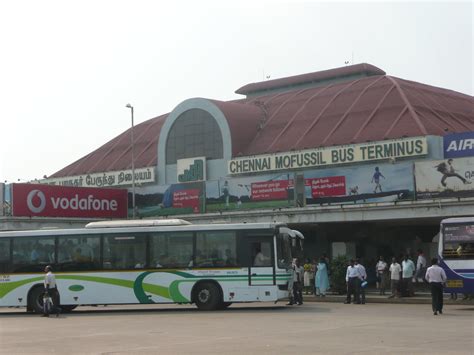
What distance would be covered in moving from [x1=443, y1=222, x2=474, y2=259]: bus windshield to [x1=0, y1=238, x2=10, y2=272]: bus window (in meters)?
13.5

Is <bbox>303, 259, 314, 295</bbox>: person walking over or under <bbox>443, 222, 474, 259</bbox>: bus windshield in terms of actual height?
under

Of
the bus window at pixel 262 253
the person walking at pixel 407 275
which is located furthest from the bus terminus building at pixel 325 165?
the bus window at pixel 262 253

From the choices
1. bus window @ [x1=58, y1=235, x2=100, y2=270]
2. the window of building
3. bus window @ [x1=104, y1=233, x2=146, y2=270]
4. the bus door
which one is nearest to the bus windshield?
the bus door

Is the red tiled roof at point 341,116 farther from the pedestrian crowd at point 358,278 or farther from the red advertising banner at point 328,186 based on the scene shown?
the pedestrian crowd at point 358,278

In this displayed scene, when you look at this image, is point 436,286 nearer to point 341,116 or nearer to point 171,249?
point 171,249

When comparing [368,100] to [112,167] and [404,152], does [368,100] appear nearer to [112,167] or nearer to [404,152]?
[404,152]

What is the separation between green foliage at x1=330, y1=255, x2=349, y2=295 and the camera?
31.0m

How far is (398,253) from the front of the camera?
41.2 metres

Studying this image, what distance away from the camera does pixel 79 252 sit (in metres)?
25.8

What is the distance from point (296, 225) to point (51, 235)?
1684 cm

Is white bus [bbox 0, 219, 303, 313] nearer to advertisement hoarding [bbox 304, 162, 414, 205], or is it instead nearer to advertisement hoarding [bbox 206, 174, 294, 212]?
advertisement hoarding [bbox 304, 162, 414, 205]

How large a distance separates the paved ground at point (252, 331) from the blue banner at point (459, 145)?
1008cm

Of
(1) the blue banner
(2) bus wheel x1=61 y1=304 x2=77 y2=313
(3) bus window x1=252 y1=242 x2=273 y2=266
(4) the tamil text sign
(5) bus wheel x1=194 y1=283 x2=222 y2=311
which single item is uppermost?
(4) the tamil text sign

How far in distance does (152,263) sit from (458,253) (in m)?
9.18
